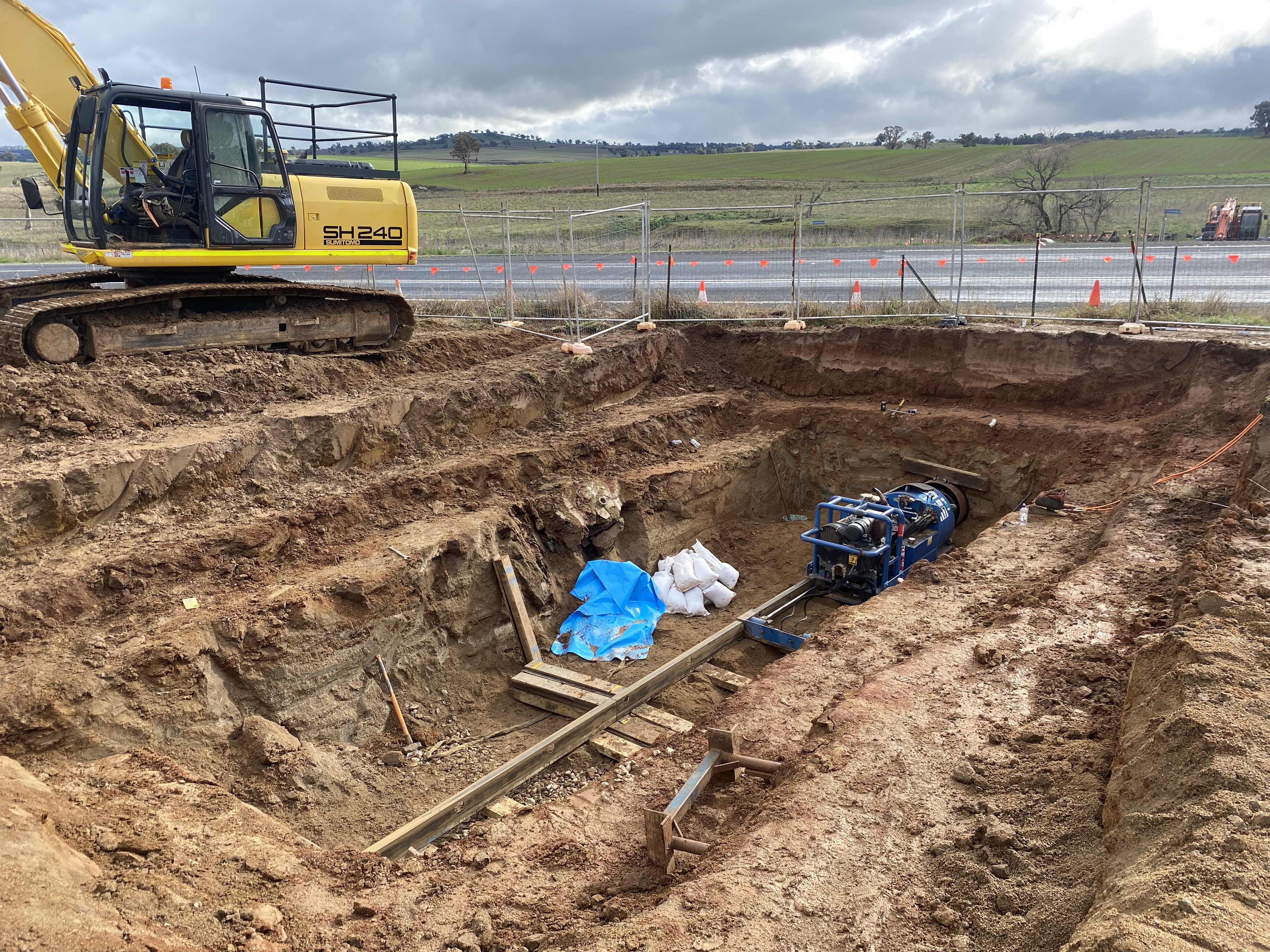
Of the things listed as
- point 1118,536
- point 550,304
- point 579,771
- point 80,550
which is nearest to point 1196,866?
point 579,771

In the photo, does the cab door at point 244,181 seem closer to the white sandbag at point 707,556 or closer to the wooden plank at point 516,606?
the wooden plank at point 516,606

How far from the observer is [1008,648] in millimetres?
6457

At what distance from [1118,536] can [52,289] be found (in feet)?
42.9

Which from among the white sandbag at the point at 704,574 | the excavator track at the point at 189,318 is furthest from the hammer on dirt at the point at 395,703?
the excavator track at the point at 189,318

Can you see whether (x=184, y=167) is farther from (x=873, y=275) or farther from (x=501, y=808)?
(x=873, y=275)

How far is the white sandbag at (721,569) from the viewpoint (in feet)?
35.8

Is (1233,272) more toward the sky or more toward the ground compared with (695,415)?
more toward the sky

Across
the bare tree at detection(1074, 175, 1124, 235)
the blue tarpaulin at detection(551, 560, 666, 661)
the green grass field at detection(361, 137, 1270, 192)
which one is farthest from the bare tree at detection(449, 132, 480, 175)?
the blue tarpaulin at detection(551, 560, 666, 661)

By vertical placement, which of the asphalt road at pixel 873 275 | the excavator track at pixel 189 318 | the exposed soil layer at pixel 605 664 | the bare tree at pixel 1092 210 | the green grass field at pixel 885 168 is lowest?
the exposed soil layer at pixel 605 664

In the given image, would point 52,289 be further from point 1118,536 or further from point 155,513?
point 1118,536

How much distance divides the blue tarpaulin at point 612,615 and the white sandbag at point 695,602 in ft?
0.98

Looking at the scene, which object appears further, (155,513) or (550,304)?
(550,304)

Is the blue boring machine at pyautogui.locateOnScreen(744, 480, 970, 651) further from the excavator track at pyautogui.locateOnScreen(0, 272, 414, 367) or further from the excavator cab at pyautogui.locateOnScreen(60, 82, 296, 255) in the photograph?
the excavator cab at pyautogui.locateOnScreen(60, 82, 296, 255)

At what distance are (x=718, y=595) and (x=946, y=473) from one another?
166 inches
